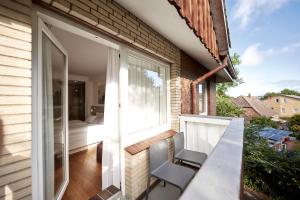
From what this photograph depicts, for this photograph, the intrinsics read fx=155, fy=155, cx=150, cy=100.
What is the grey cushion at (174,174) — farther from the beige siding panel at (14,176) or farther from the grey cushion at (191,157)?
the beige siding panel at (14,176)

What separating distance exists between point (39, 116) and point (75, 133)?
10.6ft

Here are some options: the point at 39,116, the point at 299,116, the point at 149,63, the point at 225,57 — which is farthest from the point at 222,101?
the point at 299,116

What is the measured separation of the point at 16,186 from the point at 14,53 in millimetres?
930

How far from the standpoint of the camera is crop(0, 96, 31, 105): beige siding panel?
1033 mm

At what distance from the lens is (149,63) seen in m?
3.03

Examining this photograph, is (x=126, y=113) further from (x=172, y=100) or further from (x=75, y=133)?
(x=75, y=133)

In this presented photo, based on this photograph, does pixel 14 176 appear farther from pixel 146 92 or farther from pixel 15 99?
pixel 146 92

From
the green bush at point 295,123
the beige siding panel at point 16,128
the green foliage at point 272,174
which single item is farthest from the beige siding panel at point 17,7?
the green bush at point 295,123

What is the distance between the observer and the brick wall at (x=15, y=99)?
1030 mm

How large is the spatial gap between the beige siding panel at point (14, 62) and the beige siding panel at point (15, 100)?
22 cm

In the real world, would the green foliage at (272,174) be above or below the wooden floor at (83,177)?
below

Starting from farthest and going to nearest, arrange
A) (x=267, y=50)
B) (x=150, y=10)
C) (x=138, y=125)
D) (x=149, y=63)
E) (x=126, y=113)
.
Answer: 1. (x=267, y=50)
2. (x=149, y=63)
3. (x=138, y=125)
4. (x=126, y=113)
5. (x=150, y=10)

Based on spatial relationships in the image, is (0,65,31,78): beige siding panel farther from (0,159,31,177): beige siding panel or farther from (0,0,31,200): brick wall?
(0,159,31,177): beige siding panel

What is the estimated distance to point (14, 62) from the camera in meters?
1.08
